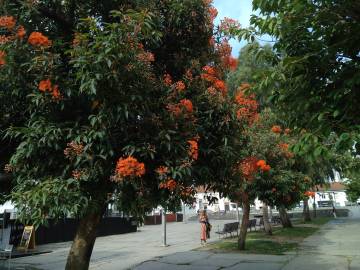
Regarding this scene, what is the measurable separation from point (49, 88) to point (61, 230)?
1901 centimetres

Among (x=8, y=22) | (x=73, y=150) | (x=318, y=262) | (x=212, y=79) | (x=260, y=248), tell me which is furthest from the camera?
(x=260, y=248)

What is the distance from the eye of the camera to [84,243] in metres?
6.70

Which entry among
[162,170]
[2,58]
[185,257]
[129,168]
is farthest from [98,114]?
[185,257]

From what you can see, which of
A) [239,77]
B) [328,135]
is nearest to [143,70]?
[328,135]

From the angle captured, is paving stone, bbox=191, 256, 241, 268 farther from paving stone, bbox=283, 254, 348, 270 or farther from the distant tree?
the distant tree

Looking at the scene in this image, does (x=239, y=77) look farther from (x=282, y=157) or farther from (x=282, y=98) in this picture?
(x=282, y=98)

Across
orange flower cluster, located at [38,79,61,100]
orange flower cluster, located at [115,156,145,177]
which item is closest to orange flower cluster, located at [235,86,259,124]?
orange flower cluster, located at [115,156,145,177]

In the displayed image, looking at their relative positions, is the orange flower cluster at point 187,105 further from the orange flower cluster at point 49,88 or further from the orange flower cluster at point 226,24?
the orange flower cluster at point 226,24

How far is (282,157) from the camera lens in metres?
16.8

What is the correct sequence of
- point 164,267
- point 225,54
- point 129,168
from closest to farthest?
point 129,168, point 225,54, point 164,267

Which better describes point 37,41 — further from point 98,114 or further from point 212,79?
point 212,79

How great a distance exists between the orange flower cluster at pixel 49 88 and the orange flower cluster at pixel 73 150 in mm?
609

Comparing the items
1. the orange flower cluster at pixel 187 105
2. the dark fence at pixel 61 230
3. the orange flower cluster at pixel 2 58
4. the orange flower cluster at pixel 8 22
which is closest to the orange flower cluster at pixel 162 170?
the orange flower cluster at pixel 187 105

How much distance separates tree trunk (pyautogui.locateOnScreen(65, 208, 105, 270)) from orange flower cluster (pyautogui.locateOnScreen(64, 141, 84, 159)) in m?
1.65
